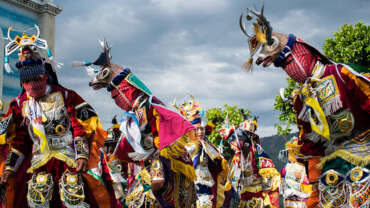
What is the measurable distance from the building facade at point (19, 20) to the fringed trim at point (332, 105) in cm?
2296

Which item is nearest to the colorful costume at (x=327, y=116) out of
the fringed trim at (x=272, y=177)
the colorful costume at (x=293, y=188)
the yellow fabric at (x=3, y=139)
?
the yellow fabric at (x=3, y=139)

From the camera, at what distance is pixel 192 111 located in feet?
28.9

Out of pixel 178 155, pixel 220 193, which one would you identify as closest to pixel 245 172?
pixel 220 193

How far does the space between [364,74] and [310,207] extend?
1.45 meters

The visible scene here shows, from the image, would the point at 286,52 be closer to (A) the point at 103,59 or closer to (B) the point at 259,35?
(B) the point at 259,35

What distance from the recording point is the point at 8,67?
18.4 ft

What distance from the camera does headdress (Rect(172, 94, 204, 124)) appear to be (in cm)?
869

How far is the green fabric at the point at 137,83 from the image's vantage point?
5.95 metres

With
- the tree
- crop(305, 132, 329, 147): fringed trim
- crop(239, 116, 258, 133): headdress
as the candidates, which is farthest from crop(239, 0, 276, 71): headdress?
the tree

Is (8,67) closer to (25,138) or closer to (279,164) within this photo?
(25,138)

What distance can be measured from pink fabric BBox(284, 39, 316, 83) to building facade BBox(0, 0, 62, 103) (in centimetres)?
2265

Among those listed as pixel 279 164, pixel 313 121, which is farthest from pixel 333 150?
pixel 279 164

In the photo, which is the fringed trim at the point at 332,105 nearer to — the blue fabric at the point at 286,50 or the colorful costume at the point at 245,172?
the blue fabric at the point at 286,50

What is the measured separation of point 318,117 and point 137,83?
8.44 feet
